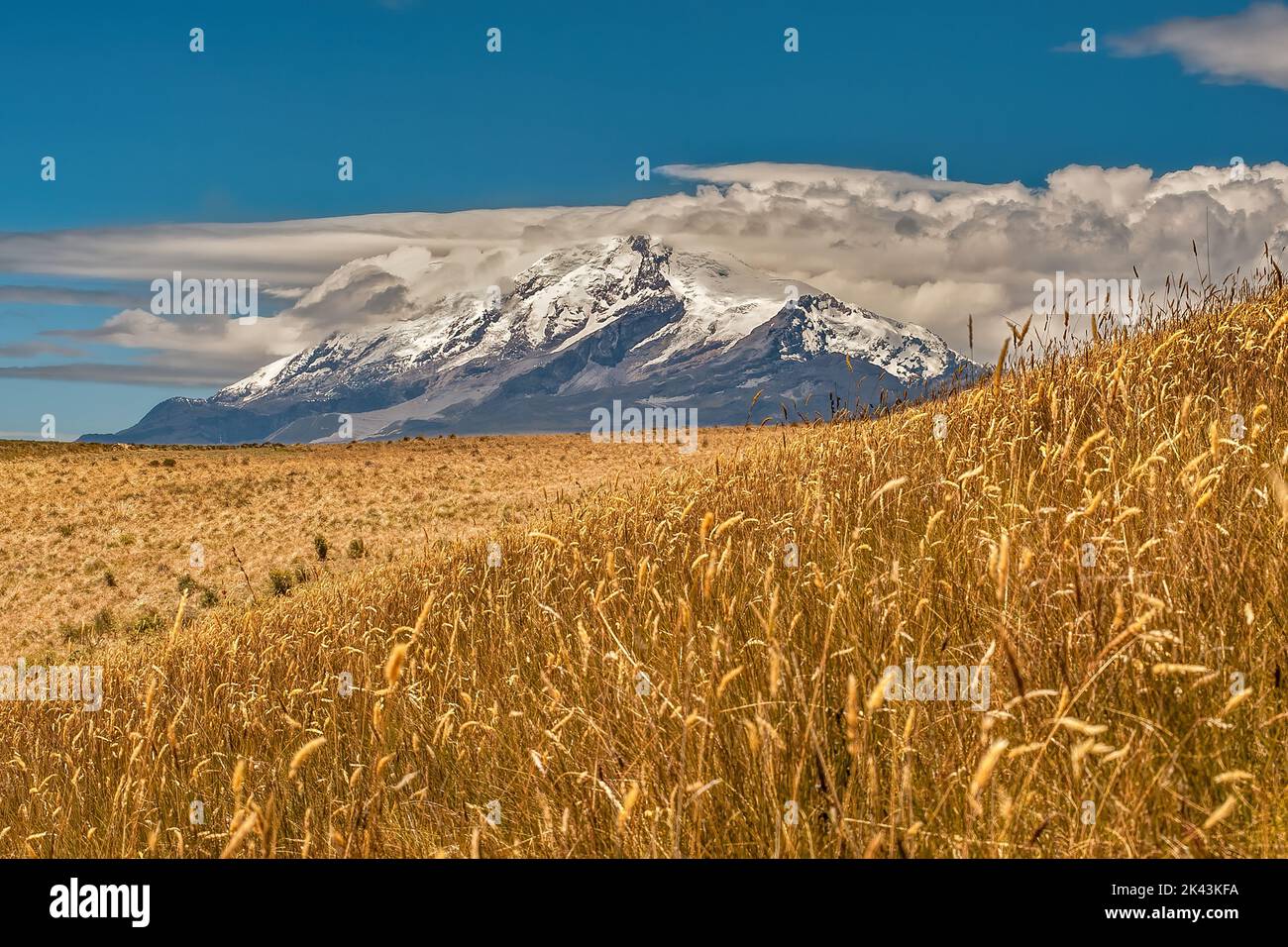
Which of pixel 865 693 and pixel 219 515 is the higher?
pixel 219 515

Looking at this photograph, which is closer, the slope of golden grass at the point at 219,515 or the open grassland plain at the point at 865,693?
Answer: the open grassland plain at the point at 865,693

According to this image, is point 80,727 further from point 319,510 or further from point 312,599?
point 319,510

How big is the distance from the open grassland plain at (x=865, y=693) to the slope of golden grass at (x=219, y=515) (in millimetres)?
12015

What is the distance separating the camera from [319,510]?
3328cm

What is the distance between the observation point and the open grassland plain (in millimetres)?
2607

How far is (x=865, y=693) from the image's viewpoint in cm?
353

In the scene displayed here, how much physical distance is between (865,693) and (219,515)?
34.0 meters

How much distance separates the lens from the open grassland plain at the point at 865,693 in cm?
261

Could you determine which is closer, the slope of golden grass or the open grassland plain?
the open grassland plain

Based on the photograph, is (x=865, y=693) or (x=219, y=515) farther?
(x=219, y=515)

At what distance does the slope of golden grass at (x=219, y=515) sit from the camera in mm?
24562

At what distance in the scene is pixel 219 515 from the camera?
1325 inches

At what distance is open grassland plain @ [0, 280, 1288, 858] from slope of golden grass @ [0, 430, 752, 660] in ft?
39.4
